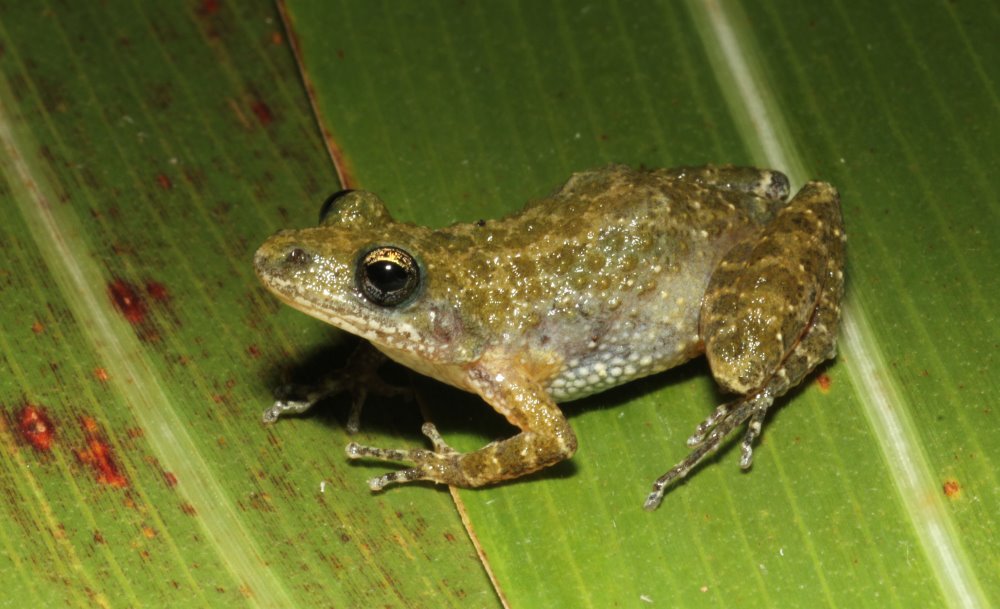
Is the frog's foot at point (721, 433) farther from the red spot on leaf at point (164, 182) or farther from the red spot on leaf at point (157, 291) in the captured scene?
the red spot on leaf at point (164, 182)

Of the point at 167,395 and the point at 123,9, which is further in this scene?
the point at 123,9

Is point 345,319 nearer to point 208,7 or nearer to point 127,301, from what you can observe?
point 127,301

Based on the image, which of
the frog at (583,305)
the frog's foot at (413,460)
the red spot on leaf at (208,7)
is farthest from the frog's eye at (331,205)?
the red spot on leaf at (208,7)

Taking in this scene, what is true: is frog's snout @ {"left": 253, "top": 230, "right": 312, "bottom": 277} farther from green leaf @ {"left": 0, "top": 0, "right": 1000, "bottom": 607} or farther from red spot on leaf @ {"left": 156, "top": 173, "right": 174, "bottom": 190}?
red spot on leaf @ {"left": 156, "top": 173, "right": 174, "bottom": 190}

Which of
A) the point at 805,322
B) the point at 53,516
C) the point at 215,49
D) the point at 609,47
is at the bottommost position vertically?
the point at 805,322

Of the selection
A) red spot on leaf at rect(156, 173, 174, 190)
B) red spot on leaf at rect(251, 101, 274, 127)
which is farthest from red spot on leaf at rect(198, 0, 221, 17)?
red spot on leaf at rect(156, 173, 174, 190)

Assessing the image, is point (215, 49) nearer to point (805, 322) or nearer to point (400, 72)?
point (400, 72)

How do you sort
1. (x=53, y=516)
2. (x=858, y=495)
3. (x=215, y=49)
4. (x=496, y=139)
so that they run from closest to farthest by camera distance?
(x=53, y=516) → (x=858, y=495) → (x=496, y=139) → (x=215, y=49)

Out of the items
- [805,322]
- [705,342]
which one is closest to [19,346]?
[705,342]
